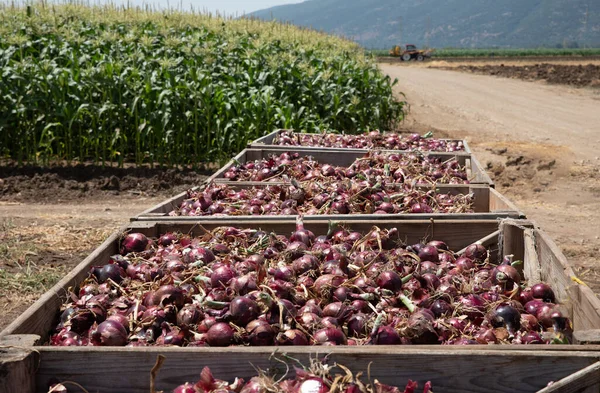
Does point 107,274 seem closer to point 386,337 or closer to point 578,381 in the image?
point 386,337

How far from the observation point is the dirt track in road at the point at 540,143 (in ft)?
26.4

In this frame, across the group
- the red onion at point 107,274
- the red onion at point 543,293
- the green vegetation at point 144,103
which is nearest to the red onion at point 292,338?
the red onion at point 107,274

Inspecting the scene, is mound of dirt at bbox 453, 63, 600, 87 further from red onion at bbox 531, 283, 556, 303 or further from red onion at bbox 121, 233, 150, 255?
red onion at bbox 121, 233, 150, 255

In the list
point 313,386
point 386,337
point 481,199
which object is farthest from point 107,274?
point 481,199

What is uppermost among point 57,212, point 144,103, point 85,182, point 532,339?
point 144,103

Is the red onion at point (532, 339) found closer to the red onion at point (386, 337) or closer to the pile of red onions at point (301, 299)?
the pile of red onions at point (301, 299)

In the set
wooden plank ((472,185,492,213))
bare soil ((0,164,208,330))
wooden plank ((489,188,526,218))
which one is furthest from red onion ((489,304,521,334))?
bare soil ((0,164,208,330))

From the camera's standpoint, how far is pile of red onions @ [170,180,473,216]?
4254 millimetres

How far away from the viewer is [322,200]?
4.31m

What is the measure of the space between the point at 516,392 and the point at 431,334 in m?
0.43

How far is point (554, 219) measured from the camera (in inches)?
324

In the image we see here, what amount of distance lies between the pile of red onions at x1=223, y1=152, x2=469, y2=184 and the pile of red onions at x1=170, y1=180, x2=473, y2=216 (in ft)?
1.13

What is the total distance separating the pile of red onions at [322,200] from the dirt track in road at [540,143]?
4.63 feet

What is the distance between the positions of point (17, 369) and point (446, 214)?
2.49m
